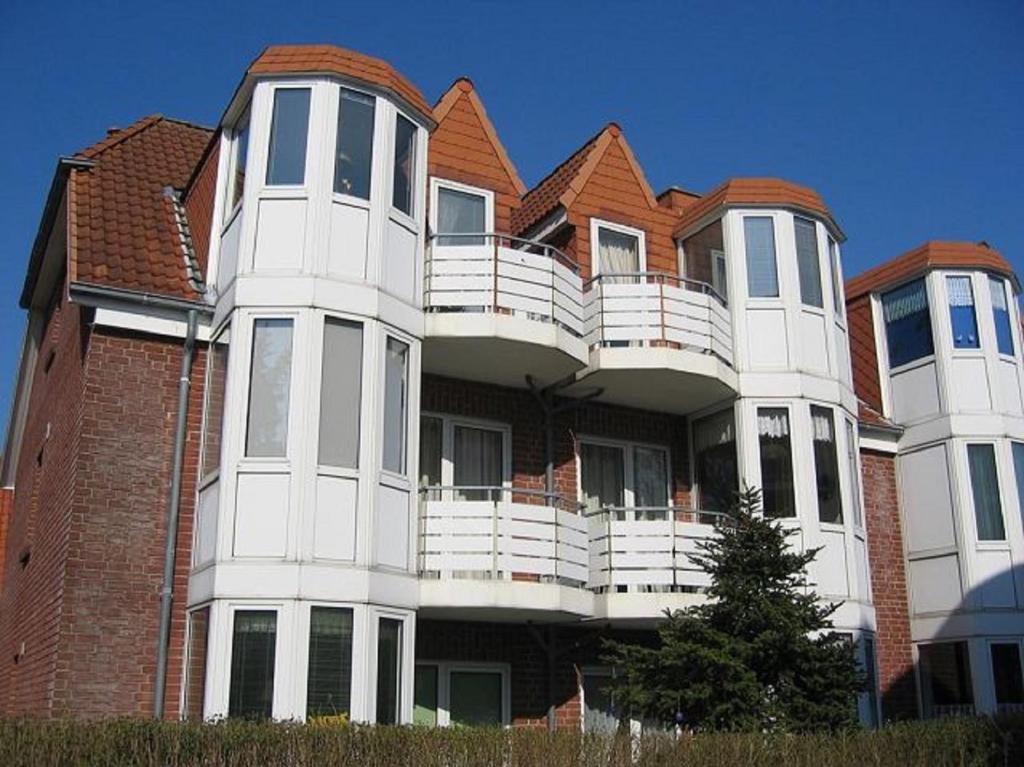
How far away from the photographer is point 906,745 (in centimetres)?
1076

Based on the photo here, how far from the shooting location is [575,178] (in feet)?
A: 56.7

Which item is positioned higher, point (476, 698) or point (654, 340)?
point (654, 340)

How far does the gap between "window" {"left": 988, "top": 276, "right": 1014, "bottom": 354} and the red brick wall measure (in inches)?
106

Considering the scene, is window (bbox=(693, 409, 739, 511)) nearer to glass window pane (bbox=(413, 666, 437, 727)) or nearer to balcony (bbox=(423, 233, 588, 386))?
balcony (bbox=(423, 233, 588, 386))

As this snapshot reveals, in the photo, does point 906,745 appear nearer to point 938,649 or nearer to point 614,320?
point 614,320

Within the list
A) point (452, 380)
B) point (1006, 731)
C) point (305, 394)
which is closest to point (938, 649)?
point (1006, 731)

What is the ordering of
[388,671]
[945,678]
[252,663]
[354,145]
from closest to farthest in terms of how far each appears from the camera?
[252,663] < [388,671] < [354,145] < [945,678]

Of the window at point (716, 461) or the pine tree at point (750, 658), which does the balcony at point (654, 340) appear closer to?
the window at point (716, 461)

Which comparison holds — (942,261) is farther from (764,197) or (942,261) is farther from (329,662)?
(329,662)

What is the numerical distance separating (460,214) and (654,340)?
345 cm

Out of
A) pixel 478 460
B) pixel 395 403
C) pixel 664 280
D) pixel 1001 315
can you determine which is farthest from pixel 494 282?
pixel 1001 315

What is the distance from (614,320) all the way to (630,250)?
2.58 meters

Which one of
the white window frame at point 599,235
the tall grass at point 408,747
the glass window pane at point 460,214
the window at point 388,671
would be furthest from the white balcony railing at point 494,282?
the tall grass at point 408,747

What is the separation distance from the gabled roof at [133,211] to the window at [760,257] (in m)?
8.09
